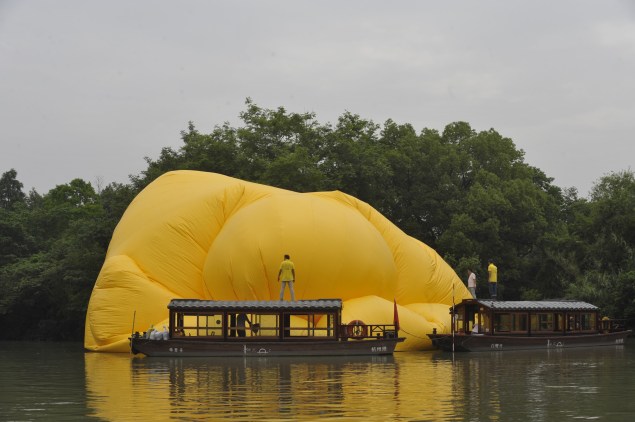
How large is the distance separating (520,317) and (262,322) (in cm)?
1324

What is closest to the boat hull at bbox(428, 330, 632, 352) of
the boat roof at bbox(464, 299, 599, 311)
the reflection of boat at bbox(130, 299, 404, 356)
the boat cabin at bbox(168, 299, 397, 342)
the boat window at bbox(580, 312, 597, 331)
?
the boat window at bbox(580, 312, 597, 331)

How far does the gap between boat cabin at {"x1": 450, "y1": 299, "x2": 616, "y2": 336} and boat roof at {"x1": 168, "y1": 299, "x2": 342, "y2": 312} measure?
7717 millimetres

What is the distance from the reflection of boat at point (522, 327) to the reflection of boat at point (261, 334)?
4.70 metres

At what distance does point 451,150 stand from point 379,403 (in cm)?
5020

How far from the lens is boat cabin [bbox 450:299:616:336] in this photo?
4728 centimetres

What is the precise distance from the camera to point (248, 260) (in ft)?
148

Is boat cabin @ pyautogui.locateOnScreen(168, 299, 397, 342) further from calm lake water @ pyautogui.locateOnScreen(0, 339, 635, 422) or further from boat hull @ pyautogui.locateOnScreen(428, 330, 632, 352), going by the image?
boat hull @ pyautogui.locateOnScreen(428, 330, 632, 352)

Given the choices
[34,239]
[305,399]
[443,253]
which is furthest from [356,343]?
[34,239]

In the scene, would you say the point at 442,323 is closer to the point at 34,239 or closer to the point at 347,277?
the point at 347,277

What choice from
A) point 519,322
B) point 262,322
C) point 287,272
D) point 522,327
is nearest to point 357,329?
point 287,272

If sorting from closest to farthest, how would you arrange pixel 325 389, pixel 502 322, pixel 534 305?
1. pixel 325 389
2. pixel 502 322
3. pixel 534 305

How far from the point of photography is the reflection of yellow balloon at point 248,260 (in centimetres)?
4541

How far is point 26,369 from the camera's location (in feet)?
121

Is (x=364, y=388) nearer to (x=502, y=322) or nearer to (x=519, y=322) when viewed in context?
(x=502, y=322)
